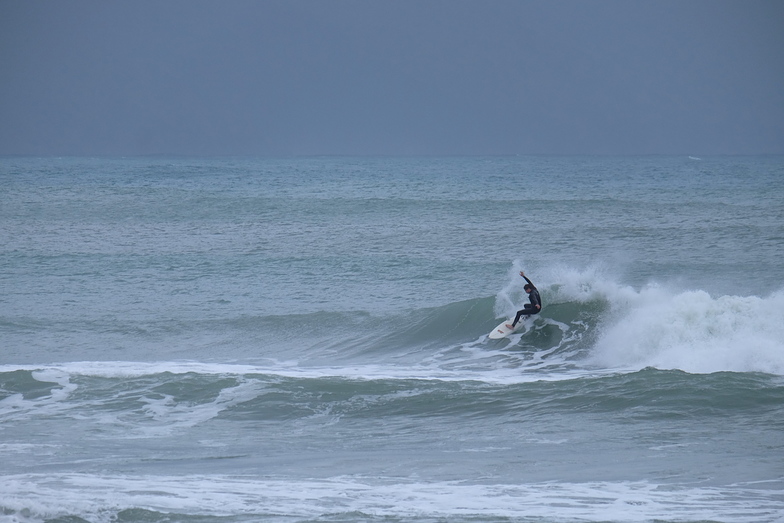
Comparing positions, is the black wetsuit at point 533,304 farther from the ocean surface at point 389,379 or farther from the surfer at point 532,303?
the ocean surface at point 389,379

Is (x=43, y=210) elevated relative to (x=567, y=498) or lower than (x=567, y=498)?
elevated

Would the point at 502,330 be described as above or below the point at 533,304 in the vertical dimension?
below

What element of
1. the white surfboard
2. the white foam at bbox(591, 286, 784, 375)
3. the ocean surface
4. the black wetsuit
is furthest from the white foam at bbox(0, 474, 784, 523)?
the black wetsuit

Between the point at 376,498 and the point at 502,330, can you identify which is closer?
the point at 376,498

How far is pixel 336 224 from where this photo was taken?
35312 mm

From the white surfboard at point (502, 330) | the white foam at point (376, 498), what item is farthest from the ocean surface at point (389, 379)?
the white surfboard at point (502, 330)

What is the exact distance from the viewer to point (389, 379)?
13492mm

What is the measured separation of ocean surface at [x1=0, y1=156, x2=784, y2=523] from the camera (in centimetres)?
852

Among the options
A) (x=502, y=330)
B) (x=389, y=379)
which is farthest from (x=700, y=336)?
(x=389, y=379)

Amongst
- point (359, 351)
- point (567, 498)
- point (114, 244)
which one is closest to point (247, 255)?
point (114, 244)

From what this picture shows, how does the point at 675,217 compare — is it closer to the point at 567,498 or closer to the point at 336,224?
the point at 336,224

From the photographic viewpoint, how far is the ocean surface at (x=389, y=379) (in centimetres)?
852

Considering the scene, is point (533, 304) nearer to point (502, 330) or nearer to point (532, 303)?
point (532, 303)

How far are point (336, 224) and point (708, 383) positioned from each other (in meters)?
24.4
